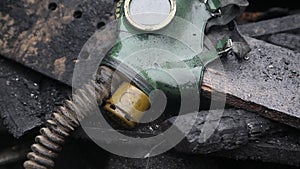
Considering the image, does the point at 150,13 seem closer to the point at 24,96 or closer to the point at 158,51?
the point at 158,51

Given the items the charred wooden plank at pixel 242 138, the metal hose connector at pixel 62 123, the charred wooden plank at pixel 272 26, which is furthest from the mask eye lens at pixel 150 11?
the charred wooden plank at pixel 272 26

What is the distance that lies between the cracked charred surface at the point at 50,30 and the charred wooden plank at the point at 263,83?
524 mm

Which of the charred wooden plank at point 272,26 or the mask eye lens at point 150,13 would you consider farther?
the charred wooden plank at point 272,26

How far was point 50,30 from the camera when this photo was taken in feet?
7.50

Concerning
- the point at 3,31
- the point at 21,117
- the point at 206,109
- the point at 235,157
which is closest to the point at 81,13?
the point at 3,31

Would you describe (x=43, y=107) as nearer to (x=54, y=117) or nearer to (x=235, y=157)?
(x=54, y=117)

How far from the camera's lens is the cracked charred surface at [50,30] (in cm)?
225

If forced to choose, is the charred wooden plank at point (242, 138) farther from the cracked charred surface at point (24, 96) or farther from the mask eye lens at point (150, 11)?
the cracked charred surface at point (24, 96)

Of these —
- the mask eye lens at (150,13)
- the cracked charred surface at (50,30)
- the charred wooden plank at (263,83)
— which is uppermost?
the mask eye lens at (150,13)

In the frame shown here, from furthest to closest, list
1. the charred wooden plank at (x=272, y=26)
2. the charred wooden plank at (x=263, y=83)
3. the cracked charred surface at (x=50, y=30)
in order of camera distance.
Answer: the charred wooden plank at (x=272, y=26)
the cracked charred surface at (x=50, y=30)
the charred wooden plank at (x=263, y=83)

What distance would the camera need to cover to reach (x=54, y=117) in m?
1.94

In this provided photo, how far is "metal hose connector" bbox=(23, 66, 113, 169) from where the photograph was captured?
189cm

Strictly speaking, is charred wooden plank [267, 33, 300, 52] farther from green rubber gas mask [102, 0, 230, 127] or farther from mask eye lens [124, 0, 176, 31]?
mask eye lens [124, 0, 176, 31]

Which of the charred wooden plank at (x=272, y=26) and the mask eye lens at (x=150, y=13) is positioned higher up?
the mask eye lens at (x=150, y=13)
